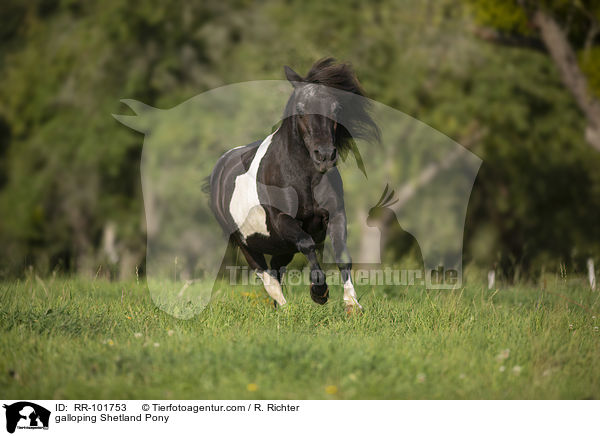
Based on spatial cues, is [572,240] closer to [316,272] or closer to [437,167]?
[437,167]

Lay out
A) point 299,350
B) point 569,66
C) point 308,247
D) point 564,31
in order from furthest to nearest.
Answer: point 564,31
point 569,66
point 308,247
point 299,350

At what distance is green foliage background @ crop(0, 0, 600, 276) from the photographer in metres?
17.0

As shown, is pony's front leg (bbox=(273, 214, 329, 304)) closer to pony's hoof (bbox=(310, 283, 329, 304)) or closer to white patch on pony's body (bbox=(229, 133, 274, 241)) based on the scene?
pony's hoof (bbox=(310, 283, 329, 304))

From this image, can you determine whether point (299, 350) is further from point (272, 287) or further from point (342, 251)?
point (272, 287)

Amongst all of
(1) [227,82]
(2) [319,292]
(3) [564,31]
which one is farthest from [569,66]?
(1) [227,82]

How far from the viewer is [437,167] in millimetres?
18359

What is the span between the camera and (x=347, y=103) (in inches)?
243

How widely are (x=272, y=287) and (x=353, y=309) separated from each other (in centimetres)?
125

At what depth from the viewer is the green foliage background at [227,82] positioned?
1700 centimetres

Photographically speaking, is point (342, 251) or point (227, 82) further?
point (227, 82)
